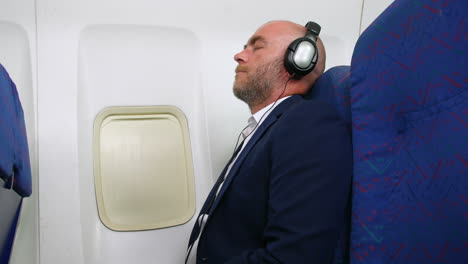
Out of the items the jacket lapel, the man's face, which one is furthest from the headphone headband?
the jacket lapel

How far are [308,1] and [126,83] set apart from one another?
1.00 meters

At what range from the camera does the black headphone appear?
107 centimetres

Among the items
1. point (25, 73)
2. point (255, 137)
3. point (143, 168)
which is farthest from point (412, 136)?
point (25, 73)

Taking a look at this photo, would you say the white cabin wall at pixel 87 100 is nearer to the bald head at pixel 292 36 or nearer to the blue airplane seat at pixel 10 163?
the blue airplane seat at pixel 10 163

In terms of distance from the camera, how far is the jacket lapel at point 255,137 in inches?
38.8

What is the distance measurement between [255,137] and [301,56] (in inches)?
11.8

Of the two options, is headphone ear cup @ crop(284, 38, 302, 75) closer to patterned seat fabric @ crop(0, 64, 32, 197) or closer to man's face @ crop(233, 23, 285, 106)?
man's face @ crop(233, 23, 285, 106)

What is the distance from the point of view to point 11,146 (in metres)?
0.78

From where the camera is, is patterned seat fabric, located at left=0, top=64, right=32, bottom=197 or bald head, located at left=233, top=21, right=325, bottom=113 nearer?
patterned seat fabric, located at left=0, top=64, right=32, bottom=197

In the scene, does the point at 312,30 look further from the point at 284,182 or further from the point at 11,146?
the point at 11,146

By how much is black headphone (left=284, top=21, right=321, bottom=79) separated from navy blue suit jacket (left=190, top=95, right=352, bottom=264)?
0.60ft

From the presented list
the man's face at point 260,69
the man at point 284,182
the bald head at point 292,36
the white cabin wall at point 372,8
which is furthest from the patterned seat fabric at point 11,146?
the white cabin wall at point 372,8

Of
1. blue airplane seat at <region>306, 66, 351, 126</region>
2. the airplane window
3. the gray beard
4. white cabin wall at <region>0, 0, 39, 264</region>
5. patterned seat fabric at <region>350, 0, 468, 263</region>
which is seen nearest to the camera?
patterned seat fabric at <region>350, 0, 468, 263</region>

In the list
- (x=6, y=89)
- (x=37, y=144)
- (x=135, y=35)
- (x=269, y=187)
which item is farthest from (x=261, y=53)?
(x=37, y=144)
